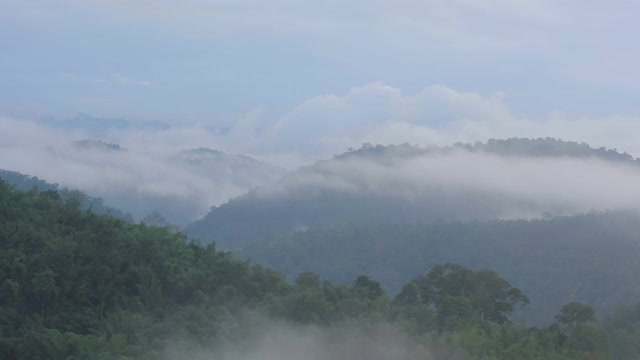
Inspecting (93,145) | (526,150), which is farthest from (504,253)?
(93,145)

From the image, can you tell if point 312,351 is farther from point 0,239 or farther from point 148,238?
point 0,239

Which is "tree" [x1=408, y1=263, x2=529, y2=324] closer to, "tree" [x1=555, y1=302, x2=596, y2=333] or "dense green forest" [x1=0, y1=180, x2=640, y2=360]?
"dense green forest" [x1=0, y1=180, x2=640, y2=360]

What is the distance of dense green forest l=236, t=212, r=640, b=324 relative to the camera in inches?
2185

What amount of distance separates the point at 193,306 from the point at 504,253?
44232 mm

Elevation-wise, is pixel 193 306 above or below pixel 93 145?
below

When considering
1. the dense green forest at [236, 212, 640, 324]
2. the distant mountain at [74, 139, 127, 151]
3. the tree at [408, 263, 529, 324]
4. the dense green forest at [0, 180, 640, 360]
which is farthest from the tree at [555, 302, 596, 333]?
the distant mountain at [74, 139, 127, 151]

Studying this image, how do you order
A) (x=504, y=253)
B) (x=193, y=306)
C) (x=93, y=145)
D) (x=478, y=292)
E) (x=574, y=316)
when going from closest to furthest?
(x=193, y=306) → (x=574, y=316) → (x=478, y=292) → (x=504, y=253) → (x=93, y=145)

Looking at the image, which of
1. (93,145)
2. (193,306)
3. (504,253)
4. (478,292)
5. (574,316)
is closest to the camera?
(193,306)

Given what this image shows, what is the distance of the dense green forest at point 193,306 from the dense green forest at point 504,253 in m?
28.8

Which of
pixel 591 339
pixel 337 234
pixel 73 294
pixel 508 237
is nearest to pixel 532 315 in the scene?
pixel 508 237

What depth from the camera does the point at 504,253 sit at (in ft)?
210

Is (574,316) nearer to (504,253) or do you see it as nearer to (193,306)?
(193,306)

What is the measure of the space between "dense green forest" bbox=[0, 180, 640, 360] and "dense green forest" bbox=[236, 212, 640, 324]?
28834 millimetres

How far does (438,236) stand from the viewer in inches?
2702
